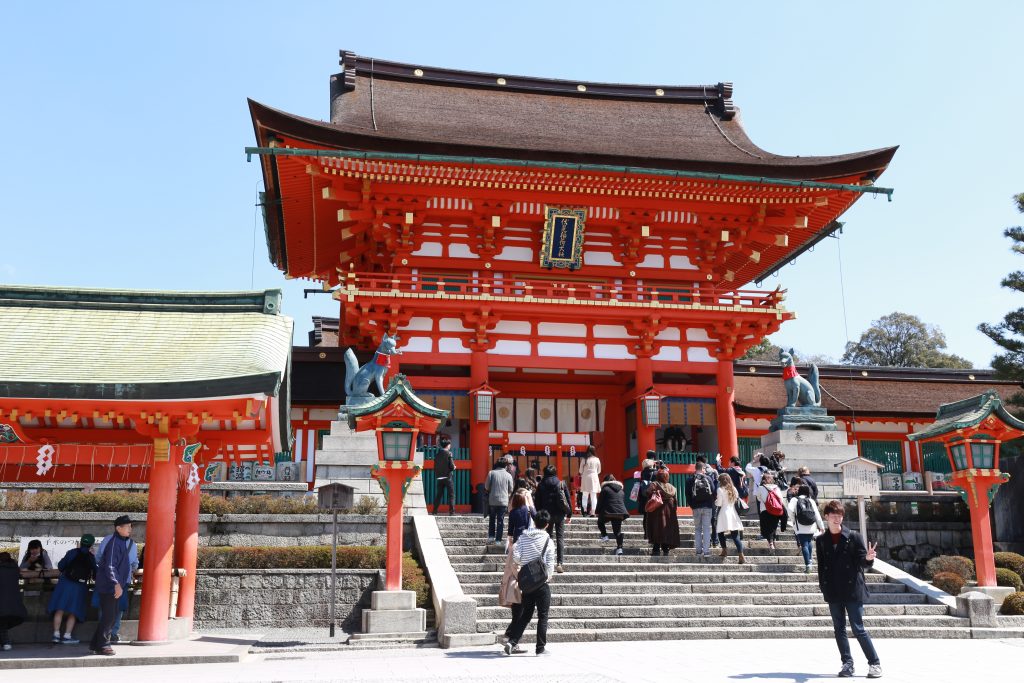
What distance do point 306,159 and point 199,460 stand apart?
30.8ft

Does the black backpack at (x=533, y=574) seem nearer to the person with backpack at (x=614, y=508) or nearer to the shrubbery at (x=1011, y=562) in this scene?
the person with backpack at (x=614, y=508)

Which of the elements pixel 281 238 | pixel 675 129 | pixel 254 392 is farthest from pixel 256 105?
pixel 675 129

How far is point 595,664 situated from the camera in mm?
10070

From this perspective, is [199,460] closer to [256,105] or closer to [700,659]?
[700,659]

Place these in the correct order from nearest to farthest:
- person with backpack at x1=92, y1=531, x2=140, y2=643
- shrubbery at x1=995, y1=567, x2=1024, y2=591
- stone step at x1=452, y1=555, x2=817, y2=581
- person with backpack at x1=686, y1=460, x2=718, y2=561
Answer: person with backpack at x1=92, y1=531, x2=140, y2=643
stone step at x1=452, y1=555, x2=817, y2=581
shrubbery at x1=995, y1=567, x2=1024, y2=591
person with backpack at x1=686, y1=460, x2=718, y2=561

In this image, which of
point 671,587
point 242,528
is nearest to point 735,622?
point 671,587

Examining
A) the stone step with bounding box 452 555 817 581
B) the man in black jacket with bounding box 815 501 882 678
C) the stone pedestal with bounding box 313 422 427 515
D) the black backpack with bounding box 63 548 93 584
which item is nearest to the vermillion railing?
the stone pedestal with bounding box 313 422 427 515

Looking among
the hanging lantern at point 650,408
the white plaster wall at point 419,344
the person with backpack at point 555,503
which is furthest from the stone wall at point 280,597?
the hanging lantern at point 650,408

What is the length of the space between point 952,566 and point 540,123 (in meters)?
16.7

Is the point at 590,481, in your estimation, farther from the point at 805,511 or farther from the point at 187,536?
the point at 187,536

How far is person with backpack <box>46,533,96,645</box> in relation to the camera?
11961 millimetres

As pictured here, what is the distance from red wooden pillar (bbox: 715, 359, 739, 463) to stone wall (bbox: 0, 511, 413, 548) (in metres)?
9.36

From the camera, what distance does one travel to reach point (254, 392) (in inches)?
428

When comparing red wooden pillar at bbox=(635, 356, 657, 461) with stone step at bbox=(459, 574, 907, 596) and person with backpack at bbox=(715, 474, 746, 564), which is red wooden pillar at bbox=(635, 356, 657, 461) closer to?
person with backpack at bbox=(715, 474, 746, 564)
